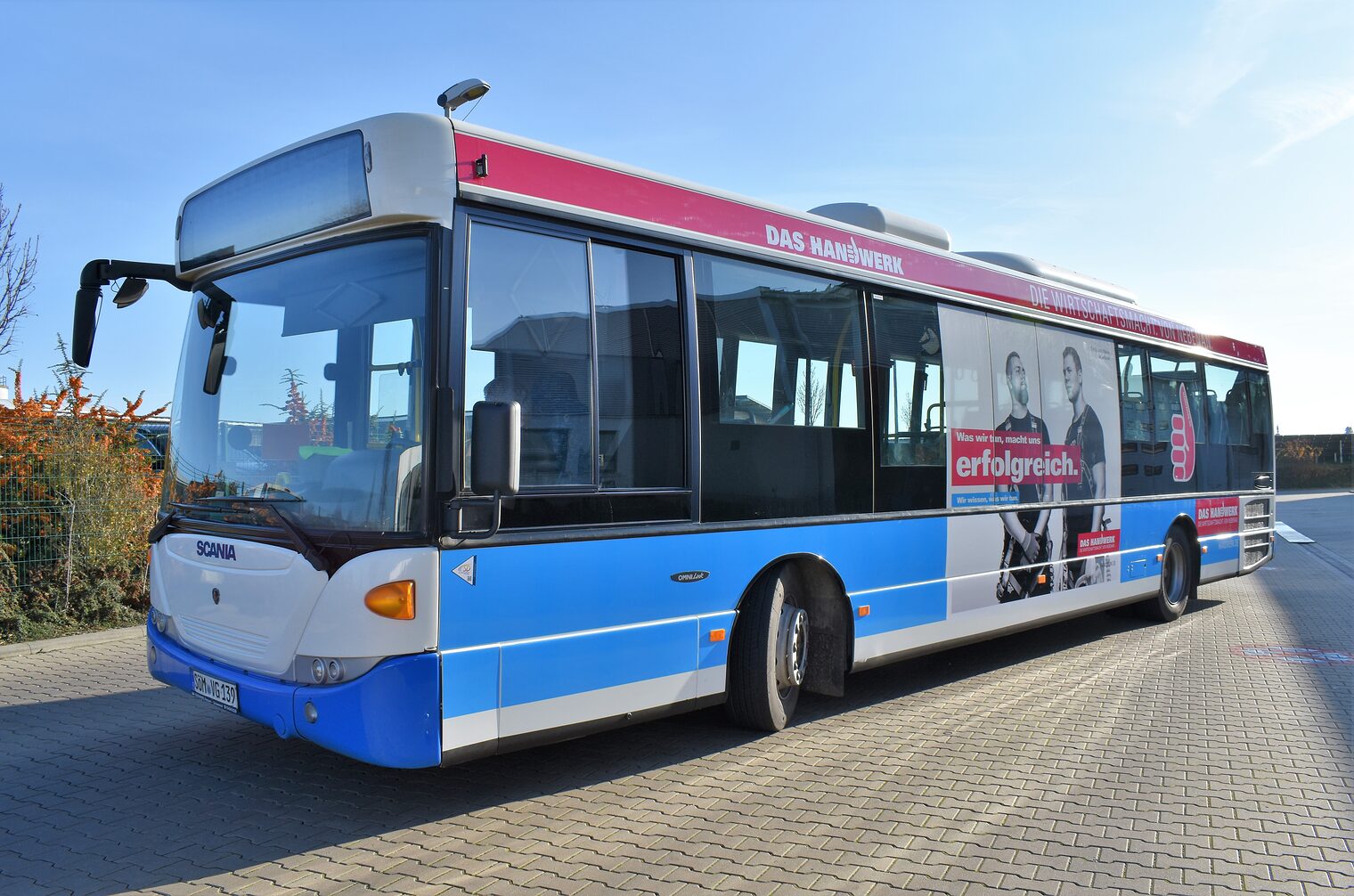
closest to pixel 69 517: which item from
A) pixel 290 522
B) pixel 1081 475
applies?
pixel 290 522

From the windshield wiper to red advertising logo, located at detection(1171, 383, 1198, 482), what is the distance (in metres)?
9.65

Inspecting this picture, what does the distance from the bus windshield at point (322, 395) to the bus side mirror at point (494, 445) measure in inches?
13.3

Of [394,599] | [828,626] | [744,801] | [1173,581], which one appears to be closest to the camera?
[394,599]

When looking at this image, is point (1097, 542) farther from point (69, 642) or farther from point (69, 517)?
point (69, 517)

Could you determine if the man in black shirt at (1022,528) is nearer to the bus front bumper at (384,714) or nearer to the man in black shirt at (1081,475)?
the man in black shirt at (1081,475)

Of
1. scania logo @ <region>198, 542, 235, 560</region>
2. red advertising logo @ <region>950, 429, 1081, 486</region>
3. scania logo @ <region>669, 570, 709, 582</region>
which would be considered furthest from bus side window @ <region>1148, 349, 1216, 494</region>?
scania logo @ <region>198, 542, 235, 560</region>

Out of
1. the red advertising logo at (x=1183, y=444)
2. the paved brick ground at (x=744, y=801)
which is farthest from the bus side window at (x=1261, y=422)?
the paved brick ground at (x=744, y=801)

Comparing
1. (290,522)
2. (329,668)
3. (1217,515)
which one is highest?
(290,522)

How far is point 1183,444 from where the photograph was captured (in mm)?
11586

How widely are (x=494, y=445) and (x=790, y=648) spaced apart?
114 inches

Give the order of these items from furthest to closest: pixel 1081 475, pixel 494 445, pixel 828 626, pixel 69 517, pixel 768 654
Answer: pixel 69 517
pixel 1081 475
pixel 828 626
pixel 768 654
pixel 494 445

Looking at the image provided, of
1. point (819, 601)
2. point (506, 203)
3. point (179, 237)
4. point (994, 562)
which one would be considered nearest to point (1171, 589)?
point (994, 562)

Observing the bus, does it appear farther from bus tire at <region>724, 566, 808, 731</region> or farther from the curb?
the curb

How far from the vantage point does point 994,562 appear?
27.3 ft
